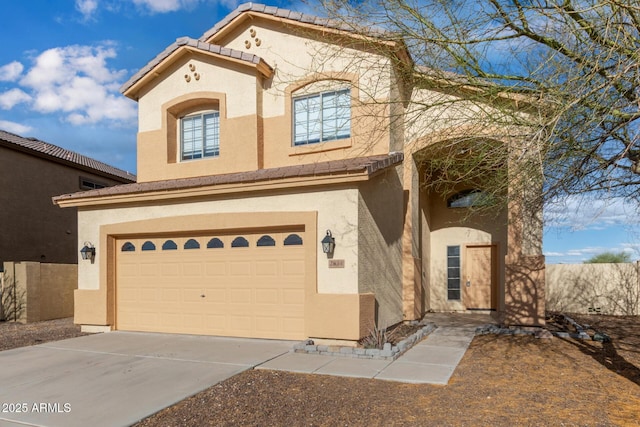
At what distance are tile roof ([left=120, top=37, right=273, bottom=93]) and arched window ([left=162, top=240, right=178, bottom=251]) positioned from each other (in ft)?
17.1

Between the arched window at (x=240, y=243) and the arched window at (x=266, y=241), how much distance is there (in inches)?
12.9

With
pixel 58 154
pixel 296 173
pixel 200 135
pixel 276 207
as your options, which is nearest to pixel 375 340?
pixel 276 207

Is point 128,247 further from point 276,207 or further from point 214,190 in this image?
point 276,207

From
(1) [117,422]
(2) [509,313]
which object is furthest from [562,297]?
(1) [117,422]

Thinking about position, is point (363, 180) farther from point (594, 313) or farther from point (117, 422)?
point (594, 313)

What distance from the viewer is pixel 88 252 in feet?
40.9

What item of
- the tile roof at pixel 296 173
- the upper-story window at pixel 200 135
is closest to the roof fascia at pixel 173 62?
the upper-story window at pixel 200 135

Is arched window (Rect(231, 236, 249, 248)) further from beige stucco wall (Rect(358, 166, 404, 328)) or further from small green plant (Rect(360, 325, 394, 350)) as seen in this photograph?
small green plant (Rect(360, 325, 394, 350))

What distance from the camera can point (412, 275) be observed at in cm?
1237

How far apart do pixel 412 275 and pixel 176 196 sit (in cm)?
640

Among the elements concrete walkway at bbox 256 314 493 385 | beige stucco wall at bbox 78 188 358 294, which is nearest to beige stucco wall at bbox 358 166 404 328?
beige stucco wall at bbox 78 188 358 294

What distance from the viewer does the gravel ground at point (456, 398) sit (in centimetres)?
559

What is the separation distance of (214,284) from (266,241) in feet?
5.76

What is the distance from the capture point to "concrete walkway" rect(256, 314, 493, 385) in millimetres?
7414
